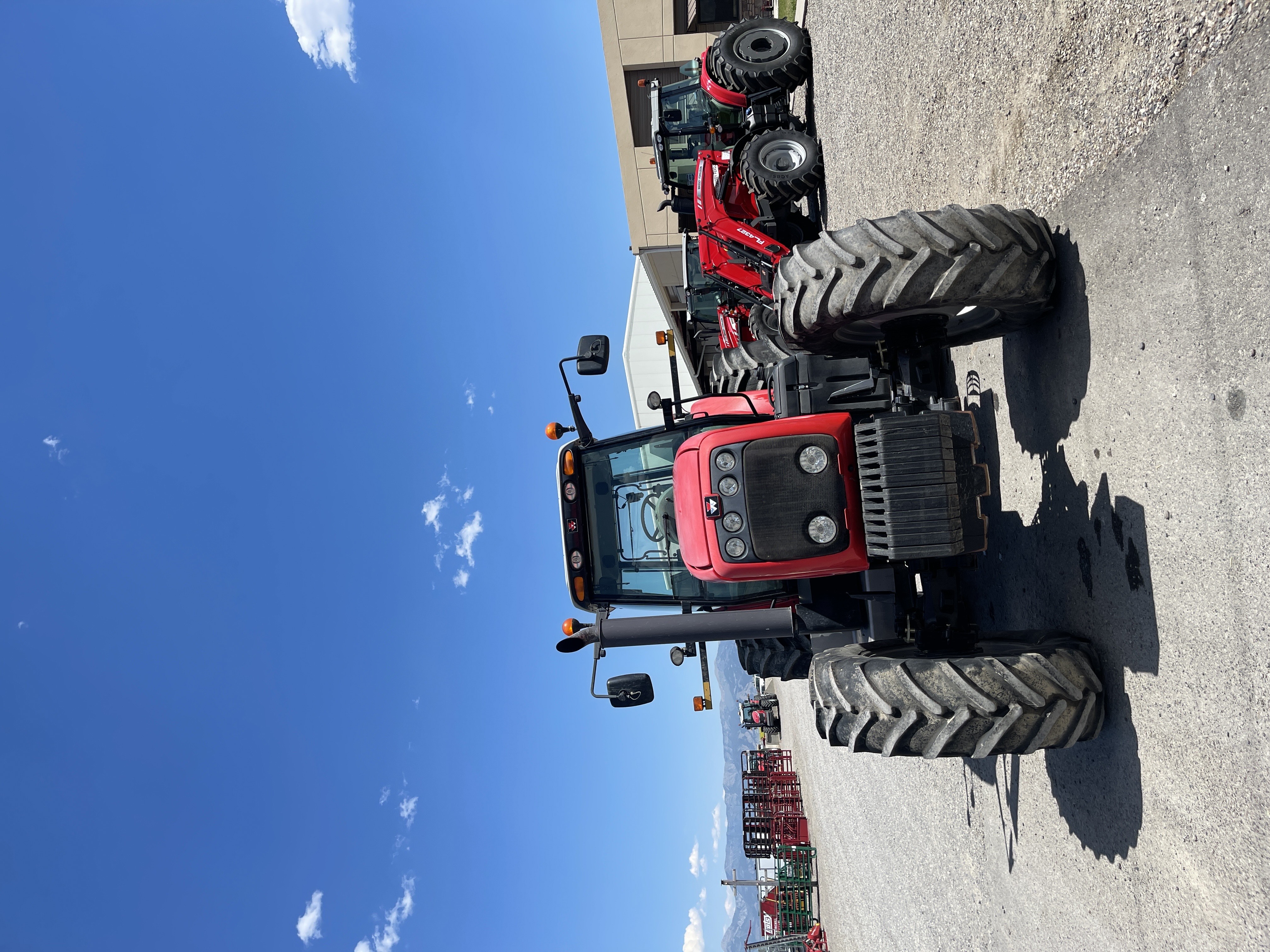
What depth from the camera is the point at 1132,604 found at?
11.2 feet

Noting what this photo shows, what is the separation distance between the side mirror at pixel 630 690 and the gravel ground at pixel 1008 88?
364 centimetres

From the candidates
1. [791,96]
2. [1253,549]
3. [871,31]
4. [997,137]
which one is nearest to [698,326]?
[791,96]

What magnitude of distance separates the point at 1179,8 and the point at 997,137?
1684 millimetres

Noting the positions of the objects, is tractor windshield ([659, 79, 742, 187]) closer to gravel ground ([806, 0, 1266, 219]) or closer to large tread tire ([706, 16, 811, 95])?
large tread tire ([706, 16, 811, 95])

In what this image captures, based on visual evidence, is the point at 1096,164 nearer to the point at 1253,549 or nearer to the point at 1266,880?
the point at 1253,549

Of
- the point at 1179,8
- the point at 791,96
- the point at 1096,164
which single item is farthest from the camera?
the point at 791,96

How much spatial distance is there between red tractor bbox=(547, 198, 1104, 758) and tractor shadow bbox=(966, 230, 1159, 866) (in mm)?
148

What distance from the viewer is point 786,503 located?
3791 millimetres

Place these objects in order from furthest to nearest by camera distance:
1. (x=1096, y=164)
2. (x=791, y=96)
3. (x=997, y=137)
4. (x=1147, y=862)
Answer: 1. (x=791, y=96)
2. (x=997, y=137)
3. (x=1096, y=164)
4. (x=1147, y=862)

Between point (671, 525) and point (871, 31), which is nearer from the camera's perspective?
point (671, 525)

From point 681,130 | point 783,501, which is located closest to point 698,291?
point 681,130

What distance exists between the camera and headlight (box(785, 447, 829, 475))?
381 cm

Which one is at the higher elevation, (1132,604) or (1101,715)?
(1132,604)

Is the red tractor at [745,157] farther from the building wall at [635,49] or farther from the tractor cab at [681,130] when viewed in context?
the building wall at [635,49]
